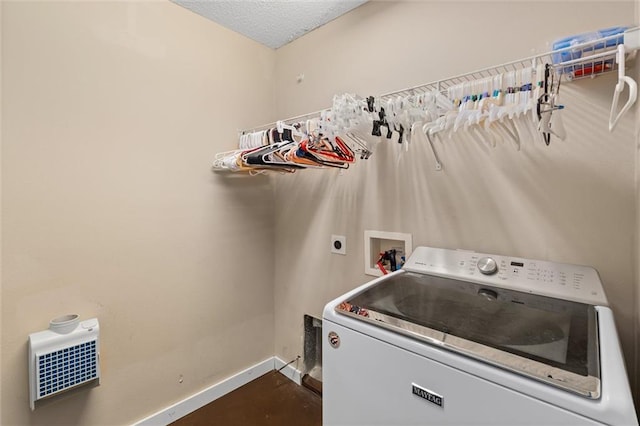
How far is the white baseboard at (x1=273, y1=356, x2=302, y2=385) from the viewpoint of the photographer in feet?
7.45

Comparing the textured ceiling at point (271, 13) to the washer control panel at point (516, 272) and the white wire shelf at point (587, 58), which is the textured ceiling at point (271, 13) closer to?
the white wire shelf at point (587, 58)

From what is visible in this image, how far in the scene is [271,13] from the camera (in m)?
1.96

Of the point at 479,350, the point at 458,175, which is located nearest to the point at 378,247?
the point at 458,175

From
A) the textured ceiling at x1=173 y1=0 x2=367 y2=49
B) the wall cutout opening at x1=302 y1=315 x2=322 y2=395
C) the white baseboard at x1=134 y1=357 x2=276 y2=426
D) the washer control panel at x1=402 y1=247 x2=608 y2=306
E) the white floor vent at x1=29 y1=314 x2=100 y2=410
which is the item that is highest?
the textured ceiling at x1=173 y1=0 x2=367 y2=49

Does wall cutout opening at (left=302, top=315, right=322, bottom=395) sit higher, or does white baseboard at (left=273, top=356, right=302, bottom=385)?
wall cutout opening at (left=302, top=315, right=322, bottom=395)

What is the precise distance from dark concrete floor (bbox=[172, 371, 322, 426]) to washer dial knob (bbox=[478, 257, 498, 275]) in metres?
1.40

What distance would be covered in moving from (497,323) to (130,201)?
185 centimetres

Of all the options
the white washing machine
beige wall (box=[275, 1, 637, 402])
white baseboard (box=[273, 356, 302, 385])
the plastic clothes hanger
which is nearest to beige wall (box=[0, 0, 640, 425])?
beige wall (box=[275, 1, 637, 402])

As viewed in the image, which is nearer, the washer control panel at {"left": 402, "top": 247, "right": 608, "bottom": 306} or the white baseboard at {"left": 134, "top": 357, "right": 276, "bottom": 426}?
the washer control panel at {"left": 402, "top": 247, "right": 608, "bottom": 306}

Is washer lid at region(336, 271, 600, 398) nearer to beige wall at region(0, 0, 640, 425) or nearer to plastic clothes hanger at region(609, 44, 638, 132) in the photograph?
beige wall at region(0, 0, 640, 425)

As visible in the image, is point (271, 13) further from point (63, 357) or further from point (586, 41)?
point (63, 357)

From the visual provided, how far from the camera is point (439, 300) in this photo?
1165 millimetres

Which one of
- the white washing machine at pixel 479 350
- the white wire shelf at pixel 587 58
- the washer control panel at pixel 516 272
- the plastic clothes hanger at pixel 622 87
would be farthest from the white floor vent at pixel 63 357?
the plastic clothes hanger at pixel 622 87

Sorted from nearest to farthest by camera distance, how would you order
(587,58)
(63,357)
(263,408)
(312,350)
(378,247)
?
(587,58), (63,357), (378,247), (263,408), (312,350)
